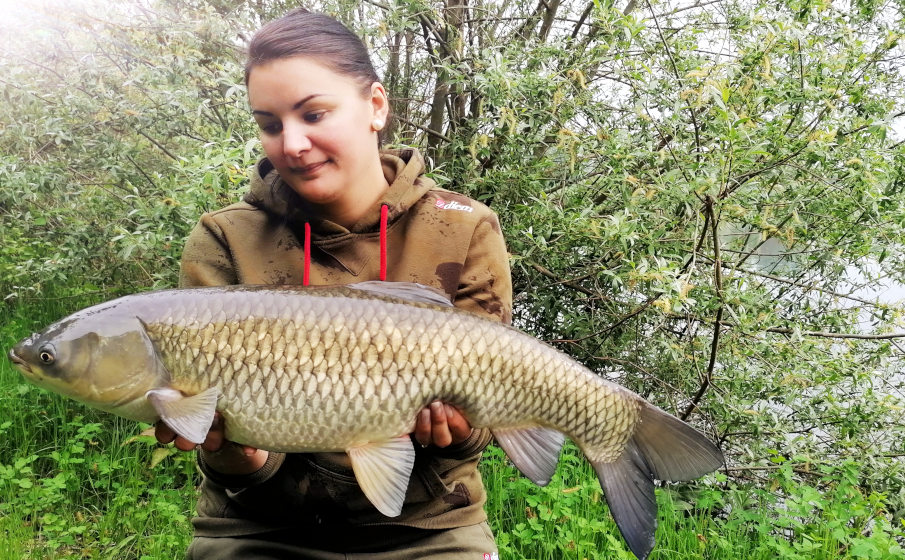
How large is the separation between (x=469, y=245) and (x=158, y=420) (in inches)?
27.4

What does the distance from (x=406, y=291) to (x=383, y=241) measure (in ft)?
0.89

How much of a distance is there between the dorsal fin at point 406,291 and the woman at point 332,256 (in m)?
0.18

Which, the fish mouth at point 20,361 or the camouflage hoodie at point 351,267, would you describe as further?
the camouflage hoodie at point 351,267

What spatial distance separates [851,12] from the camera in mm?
2246

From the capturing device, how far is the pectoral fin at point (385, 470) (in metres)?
1.09

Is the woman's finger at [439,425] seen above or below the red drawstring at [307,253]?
below

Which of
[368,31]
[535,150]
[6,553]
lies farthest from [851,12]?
[6,553]

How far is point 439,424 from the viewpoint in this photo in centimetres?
114

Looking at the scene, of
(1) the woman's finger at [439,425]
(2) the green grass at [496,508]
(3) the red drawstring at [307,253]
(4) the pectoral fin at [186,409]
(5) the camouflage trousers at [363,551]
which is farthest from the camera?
(2) the green grass at [496,508]

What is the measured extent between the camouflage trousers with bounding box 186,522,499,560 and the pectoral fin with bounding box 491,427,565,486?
234 millimetres

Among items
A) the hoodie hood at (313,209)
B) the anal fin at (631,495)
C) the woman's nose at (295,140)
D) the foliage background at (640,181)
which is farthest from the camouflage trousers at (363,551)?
the foliage background at (640,181)

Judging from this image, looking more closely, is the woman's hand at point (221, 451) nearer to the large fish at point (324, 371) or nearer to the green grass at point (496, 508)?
the large fish at point (324, 371)

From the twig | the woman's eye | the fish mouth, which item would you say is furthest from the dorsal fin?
the twig

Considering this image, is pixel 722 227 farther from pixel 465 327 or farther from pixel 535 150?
pixel 465 327
